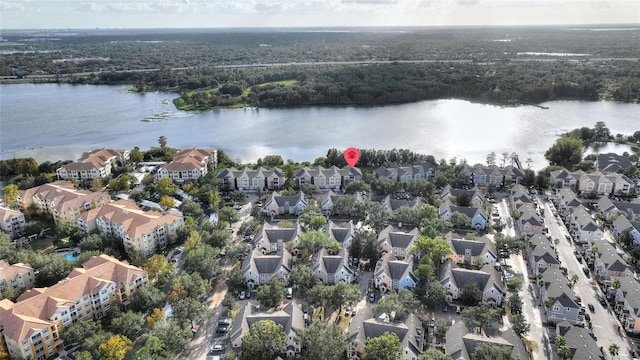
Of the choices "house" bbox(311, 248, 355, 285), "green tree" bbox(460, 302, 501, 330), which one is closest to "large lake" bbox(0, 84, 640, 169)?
"house" bbox(311, 248, 355, 285)

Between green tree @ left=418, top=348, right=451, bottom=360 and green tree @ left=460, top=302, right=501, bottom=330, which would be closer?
green tree @ left=418, top=348, right=451, bottom=360

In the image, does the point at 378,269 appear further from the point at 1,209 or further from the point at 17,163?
the point at 17,163

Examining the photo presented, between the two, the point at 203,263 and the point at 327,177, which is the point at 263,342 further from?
the point at 327,177

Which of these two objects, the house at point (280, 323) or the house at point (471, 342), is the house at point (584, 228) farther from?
the house at point (280, 323)

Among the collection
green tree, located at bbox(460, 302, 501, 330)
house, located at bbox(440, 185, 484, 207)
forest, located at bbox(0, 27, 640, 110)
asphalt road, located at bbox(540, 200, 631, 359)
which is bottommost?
asphalt road, located at bbox(540, 200, 631, 359)

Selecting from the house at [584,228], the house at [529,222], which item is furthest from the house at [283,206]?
the house at [584,228]

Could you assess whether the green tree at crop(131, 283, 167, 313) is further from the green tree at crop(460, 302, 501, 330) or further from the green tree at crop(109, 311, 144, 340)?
the green tree at crop(460, 302, 501, 330)
